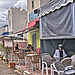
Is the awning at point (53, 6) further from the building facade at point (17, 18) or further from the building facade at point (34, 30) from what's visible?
the building facade at point (17, 18)

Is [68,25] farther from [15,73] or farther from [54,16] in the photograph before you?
[15,73]

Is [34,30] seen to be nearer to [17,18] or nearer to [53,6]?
[53,6]

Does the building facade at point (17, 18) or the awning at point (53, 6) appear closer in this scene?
the awning at point (53, 6)

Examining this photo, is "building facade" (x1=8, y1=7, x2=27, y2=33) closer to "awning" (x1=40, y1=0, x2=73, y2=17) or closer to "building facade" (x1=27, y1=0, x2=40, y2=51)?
"building facade" (x1=27, y1=0, x2=40, y2=51)

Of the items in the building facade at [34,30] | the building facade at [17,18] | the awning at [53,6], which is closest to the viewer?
the awning at [53,6]

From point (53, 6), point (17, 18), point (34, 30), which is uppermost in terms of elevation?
point (17, 18)

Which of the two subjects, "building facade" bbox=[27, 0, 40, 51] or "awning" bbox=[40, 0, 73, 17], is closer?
"awning" bbox=[40, 0, 73, 17]

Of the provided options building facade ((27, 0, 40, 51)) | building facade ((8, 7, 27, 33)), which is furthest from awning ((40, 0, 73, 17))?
building facade ((8, 7, 27, 33))

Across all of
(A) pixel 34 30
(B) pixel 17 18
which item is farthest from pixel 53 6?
(B) pixel 17 18

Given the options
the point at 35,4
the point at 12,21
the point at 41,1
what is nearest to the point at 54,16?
the point at 41,1

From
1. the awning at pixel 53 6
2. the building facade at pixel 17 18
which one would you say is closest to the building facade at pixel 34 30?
the awning at pixel 53 6

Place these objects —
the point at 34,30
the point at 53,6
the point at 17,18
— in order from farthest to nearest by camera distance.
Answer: the point at 17,18
the point at 34,30
the point at 53,6

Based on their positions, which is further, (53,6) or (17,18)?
(17,18)

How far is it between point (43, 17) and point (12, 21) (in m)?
27.5
